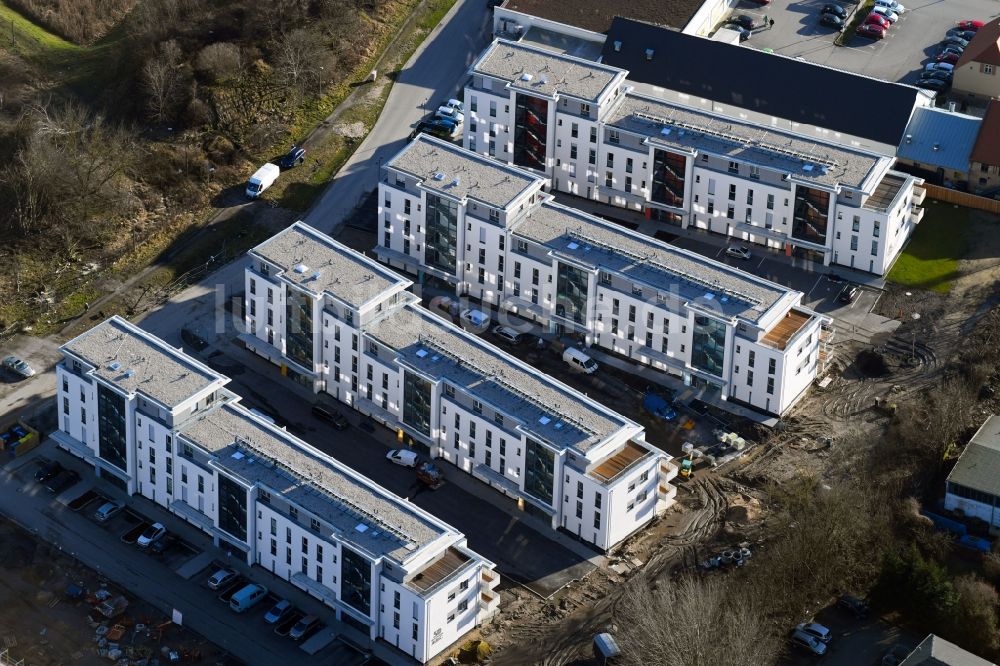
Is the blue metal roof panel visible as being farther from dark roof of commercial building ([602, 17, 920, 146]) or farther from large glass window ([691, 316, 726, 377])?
large glass window ([691, 316, 726, 377])

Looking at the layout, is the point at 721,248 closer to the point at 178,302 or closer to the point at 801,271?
the point at 801,271

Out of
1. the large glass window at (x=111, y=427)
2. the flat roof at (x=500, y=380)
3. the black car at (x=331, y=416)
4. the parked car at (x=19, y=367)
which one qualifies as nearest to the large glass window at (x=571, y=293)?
the flat roof at (x=500, y=380)

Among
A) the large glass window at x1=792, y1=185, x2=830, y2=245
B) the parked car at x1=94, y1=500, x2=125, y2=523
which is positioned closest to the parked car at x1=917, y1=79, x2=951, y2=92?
the large glass window at x1=792, y1=185, x2=830, y2=245

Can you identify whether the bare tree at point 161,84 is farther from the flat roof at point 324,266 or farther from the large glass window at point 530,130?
the large glass window at point 530,130

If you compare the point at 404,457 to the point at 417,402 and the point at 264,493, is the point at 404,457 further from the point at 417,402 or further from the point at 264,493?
the point at 264,493

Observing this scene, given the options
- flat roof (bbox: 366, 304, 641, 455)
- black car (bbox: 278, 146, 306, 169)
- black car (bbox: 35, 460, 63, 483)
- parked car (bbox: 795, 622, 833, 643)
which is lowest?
parked car (bbox: 795, 622, 833, 643)

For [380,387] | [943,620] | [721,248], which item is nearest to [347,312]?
[380,387]

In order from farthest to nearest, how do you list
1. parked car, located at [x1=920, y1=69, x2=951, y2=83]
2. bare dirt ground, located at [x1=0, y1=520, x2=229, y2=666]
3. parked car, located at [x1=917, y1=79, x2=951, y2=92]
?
1. parked car, located at [x1=920, y1=69, x2=951, y2=83]
2. parked car, located at [x1=917, y1=79, x2=951, y2=92]
3. bare dirt ground, located at [x1=0, y1=520, x2=229, y2=666]
